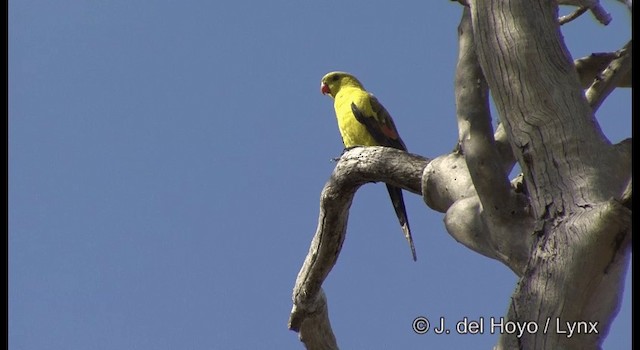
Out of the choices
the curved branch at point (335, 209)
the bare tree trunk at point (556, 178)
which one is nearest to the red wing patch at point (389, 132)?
the curved branch at point (335, 209)

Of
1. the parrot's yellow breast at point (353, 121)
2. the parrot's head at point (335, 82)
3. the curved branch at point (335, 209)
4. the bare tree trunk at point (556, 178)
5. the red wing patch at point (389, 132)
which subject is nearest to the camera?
the bare tree trunk at point (556, 178)

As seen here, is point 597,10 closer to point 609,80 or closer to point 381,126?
point 609,80

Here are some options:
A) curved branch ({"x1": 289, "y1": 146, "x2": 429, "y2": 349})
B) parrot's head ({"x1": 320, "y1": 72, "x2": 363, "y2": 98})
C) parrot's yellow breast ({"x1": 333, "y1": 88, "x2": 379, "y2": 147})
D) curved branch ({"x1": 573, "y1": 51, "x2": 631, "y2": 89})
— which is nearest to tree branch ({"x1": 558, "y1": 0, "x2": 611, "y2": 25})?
curved branch ({"x1": 573, "y1": 51, "x2": 631, "y2": 89})

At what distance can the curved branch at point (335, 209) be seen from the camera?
4.36m

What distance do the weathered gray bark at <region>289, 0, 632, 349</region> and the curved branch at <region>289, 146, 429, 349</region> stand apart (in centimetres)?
6

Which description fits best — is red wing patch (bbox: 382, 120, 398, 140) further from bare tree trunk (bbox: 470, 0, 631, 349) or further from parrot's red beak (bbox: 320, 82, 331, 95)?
bare tree trunk (bbox: 470, 0, 631, 349)

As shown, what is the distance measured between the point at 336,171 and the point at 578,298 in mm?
1786

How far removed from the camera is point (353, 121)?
21.9 feet

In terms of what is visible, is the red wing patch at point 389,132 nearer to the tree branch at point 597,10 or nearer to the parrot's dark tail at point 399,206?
the parrot's dark tail at point 399,206

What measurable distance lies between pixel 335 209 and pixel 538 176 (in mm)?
1535

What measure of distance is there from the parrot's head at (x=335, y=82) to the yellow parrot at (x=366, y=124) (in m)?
0.12

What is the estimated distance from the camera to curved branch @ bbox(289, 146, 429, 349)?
4.36 meters

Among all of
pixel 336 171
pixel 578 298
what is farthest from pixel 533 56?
pixel 336 171
